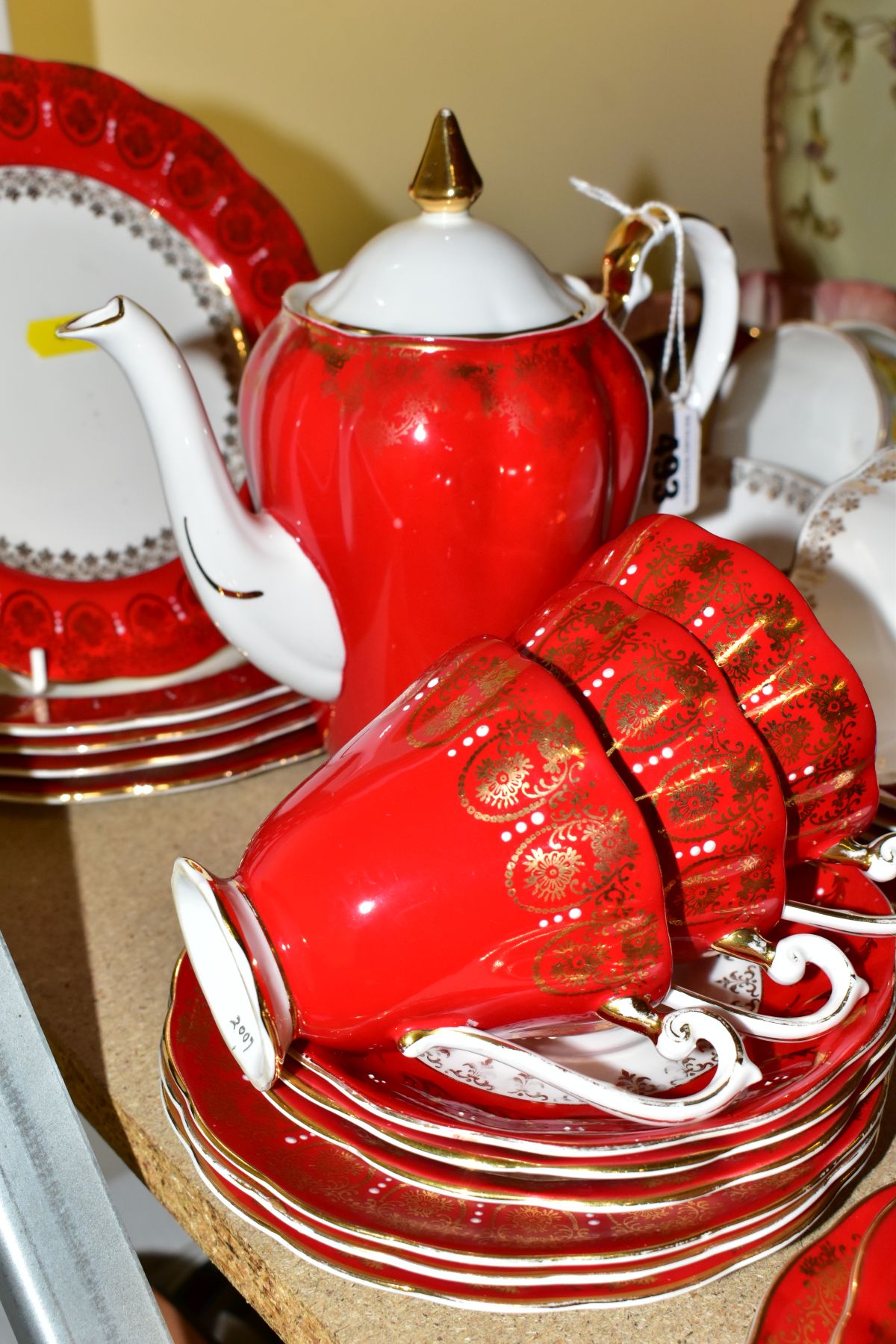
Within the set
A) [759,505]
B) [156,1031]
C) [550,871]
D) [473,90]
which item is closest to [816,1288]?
[550,871]

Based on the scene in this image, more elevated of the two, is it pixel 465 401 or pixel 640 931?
pixel 465 401

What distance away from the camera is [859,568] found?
66 centimetres

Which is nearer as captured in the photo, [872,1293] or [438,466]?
[872,1293]

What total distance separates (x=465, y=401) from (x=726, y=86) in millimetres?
663

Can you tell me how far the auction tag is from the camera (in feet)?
2.04

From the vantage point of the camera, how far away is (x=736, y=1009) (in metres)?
0.39

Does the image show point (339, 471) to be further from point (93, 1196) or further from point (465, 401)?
point (93, 1196)

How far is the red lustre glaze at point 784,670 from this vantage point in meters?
0.41

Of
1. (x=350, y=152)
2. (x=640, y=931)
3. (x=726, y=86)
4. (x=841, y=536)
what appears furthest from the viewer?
(x=726, y=86)

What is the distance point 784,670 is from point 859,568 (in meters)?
0.27

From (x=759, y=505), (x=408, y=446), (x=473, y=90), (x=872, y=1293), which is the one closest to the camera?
(x=872, y=1293)

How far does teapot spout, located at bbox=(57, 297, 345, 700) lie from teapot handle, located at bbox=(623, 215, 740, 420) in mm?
200

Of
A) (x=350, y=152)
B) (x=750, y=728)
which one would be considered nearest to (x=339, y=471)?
(x=750, y=728)

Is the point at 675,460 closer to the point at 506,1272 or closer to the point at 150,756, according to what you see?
Result: the point at 150,756
